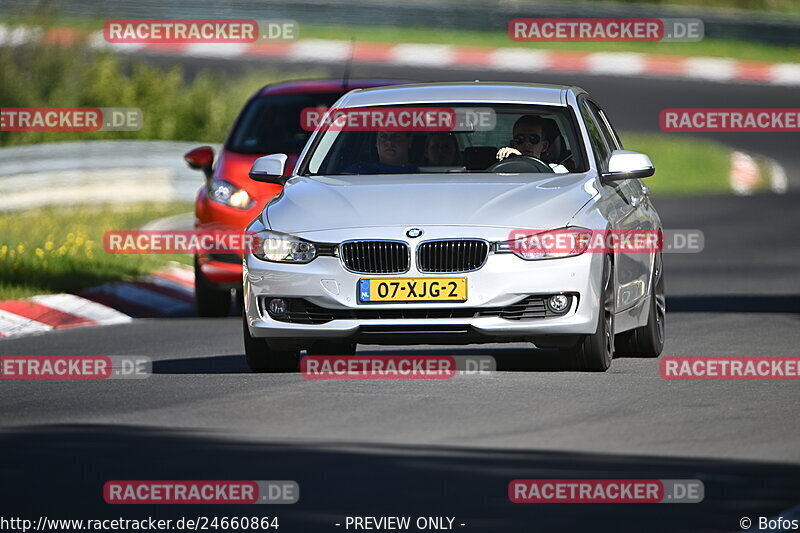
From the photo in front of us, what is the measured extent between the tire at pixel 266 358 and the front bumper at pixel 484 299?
60 cm

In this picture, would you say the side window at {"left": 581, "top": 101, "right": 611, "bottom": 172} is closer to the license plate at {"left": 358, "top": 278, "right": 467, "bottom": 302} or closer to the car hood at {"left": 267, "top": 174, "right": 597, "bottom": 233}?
the car hood at {"left": 267, "top": 174, "right": 597, "bottom": 233}

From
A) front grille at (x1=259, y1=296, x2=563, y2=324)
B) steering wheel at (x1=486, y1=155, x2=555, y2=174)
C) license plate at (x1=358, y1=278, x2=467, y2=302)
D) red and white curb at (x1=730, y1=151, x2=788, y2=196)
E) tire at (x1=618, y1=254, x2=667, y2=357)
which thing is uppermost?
steering wheel at (x1=486, y1=155, x2=555, y2=174)

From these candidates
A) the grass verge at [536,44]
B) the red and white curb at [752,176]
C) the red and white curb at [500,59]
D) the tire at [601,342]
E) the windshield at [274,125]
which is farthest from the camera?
the grass verge at [536,44]

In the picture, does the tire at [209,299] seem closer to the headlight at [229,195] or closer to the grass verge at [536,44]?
the headlight at [229,195]

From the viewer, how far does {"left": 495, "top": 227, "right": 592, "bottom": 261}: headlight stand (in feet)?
32.8

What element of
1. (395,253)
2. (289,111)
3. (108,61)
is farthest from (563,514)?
(108,61)

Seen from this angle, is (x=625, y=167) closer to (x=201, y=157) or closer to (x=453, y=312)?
(x=453, y=312)

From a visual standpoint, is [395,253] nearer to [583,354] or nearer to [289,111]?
[583,354]

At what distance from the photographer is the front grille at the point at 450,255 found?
10.0 m

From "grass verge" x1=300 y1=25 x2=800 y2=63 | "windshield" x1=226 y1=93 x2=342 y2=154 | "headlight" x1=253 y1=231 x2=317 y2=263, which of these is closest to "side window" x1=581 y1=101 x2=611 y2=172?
"headlight" x1=253 y1=231 x2=317 y2=263

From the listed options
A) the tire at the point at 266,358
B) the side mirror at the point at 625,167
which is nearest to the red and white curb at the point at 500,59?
the side mirror at the point at 625,167

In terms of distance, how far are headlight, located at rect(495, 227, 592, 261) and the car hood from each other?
6 centimetres

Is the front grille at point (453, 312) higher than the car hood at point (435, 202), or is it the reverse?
the car hood at point (435, 202)

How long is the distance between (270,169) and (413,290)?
6.10ft
